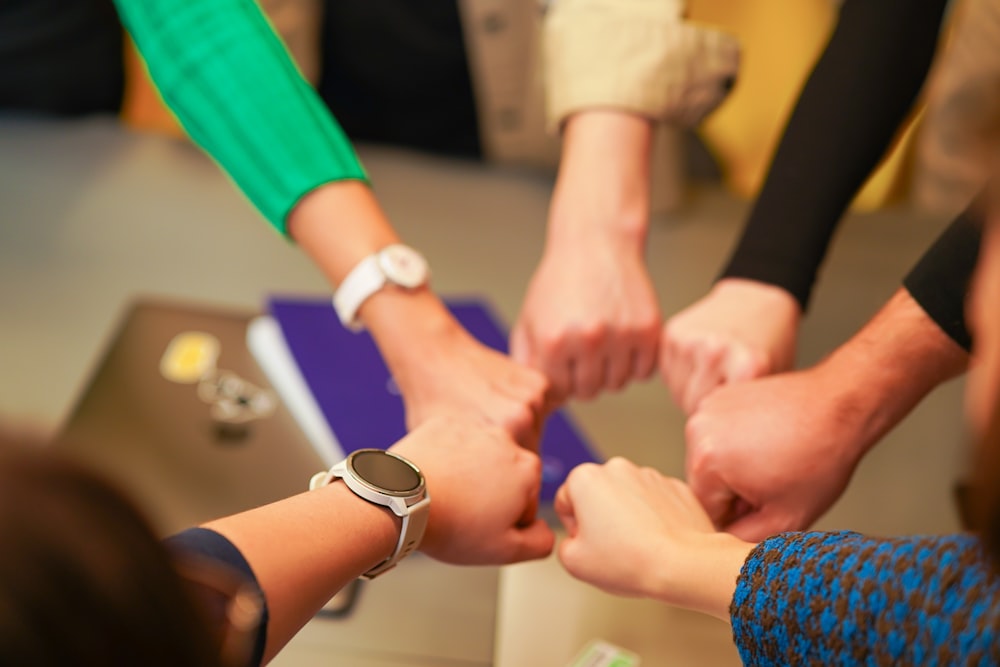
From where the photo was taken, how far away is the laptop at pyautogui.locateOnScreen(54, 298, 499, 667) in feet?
2.25

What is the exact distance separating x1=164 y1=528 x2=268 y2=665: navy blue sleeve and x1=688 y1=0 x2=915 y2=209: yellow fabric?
2.99 ft

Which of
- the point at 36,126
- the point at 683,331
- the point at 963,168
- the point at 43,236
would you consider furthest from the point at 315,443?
the point at 963,168

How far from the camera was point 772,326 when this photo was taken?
0.78 metres

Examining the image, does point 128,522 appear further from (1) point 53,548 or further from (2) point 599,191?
(2) point 599,191

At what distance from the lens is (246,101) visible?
2.68ft

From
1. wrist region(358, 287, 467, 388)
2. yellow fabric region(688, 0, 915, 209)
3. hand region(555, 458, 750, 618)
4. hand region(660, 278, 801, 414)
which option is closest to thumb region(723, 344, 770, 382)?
hand region(660, 278, 801, 414)

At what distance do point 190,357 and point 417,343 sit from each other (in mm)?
249

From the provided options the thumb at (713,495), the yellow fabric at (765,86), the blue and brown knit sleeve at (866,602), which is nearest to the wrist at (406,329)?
the thumb at (713,495)

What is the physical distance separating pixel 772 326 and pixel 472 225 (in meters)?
0.46

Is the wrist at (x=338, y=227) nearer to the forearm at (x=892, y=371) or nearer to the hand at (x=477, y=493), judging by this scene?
the hand at (x=477, y=493)

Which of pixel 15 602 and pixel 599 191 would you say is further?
pixel 599 191

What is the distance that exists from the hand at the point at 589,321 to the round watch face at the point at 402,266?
0.31 ft

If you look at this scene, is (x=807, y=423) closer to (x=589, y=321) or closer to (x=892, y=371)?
(x=892, y=371)

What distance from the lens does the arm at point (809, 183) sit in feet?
2.57
